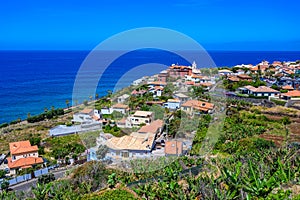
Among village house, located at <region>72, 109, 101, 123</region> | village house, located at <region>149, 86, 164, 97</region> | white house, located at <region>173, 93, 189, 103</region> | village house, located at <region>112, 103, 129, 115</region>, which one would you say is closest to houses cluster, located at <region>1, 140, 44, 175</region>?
village house, located at <region>72, 109, 101, 123</region>

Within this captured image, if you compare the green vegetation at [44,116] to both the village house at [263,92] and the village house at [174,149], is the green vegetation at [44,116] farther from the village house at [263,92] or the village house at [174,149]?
the village house at [263,92]

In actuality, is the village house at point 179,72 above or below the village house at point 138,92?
above

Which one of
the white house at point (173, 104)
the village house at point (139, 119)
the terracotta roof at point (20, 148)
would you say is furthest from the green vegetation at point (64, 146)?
the white house at point (173, 104)

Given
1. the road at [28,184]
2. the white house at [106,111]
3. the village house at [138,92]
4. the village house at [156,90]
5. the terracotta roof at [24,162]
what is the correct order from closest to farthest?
the road at [28,184]
the terracotta roof at [24,162]
the white house at [106,111]
the village house at [156,90]
the village house at [138,92]

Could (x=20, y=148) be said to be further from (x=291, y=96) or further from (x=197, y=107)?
(x=291, y=96)

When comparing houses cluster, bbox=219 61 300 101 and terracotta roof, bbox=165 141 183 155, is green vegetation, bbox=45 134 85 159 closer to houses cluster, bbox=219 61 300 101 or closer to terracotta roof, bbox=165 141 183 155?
terracotta roof, bbox=165 141 183 155

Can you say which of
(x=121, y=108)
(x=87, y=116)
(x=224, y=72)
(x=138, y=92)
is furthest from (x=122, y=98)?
(x=224, y=72)
